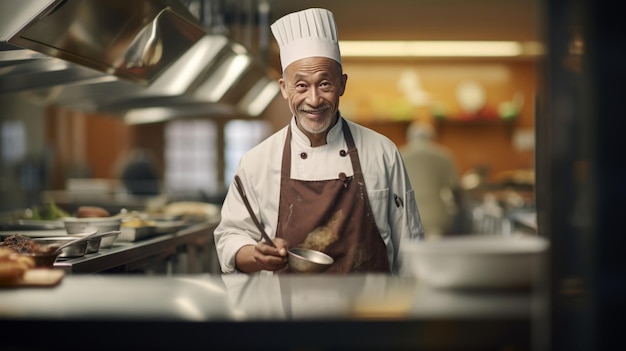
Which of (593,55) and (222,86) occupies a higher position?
(222,86)

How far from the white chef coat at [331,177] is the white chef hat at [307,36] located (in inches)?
8.9

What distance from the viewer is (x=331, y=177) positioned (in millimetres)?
2594

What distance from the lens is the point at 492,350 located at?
56.3 inches

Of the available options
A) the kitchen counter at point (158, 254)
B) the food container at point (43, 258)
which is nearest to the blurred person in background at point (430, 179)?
the kitchen counter at point (158, 254)

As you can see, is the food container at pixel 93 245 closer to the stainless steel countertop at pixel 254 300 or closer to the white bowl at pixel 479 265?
the stainless steel countertop at pixel 254 300

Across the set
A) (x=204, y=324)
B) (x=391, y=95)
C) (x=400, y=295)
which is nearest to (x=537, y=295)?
(x=400, y=295)

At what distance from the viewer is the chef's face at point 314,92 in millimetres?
2545

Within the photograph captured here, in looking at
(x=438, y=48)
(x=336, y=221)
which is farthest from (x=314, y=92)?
(x=438, y=48)

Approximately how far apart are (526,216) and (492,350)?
4332 millimetres

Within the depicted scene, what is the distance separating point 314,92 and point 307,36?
231 millimetres

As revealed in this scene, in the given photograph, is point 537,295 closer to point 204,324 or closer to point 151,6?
point 204,324

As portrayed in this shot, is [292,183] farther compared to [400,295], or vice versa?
[292,183]

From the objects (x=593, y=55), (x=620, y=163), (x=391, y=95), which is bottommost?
(x=620, y=163)

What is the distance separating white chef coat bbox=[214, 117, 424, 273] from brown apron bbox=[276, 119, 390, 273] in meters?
0.03
